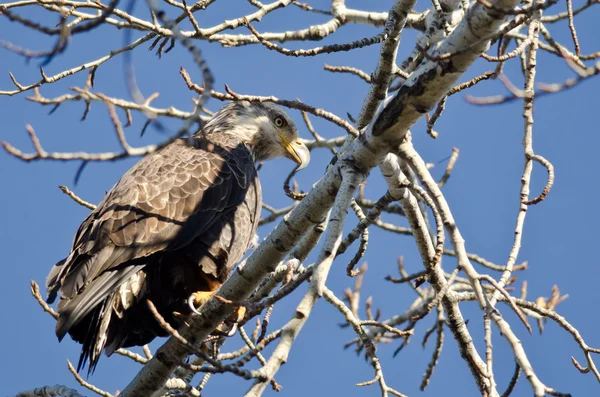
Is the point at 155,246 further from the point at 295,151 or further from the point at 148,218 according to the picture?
the point at 295,151

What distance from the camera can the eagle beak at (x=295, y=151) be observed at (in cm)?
647

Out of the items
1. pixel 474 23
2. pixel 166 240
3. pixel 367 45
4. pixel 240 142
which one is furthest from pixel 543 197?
pixel 240 142

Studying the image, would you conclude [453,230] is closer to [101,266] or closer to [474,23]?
[474,23]

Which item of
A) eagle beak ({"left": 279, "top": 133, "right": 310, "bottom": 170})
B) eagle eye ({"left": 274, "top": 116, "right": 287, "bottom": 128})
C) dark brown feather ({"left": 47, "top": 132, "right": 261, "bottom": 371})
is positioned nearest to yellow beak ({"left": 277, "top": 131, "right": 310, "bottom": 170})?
eagle beak ({"left": 279, "top": 133, "right": 310, "bottom": 170})

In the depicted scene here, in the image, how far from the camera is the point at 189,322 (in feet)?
13.7

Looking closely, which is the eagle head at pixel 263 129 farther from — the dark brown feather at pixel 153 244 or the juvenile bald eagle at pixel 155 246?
the dark brown feather at pixel 153 244

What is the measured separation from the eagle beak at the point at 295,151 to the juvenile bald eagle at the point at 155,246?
798 millimetres

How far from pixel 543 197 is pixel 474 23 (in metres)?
0.89

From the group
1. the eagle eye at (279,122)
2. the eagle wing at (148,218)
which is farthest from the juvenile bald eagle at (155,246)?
the eagle eye at (279,122)

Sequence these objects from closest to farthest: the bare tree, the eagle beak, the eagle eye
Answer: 1. the bare tree
2. the eagle beak
3. the eagle eye

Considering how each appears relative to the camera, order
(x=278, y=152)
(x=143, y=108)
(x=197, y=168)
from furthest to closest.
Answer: (x=278, y=152)
(x=197, y=168)
(x=143, y=108)

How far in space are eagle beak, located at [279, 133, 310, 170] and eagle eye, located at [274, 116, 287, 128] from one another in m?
0.13

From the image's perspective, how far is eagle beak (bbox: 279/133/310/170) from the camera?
21.2 feet

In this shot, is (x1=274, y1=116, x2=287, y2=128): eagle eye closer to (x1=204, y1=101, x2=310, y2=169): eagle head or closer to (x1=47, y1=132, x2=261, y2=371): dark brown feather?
(x1=204, y1=101, x2=310, y2=169): eagle head
